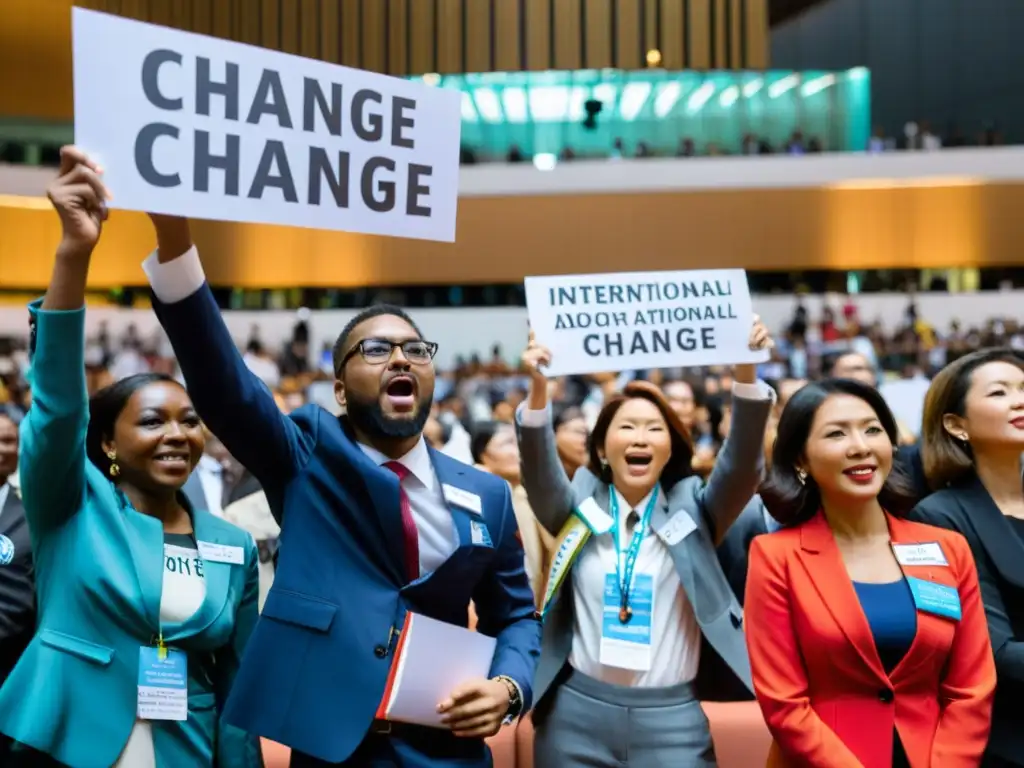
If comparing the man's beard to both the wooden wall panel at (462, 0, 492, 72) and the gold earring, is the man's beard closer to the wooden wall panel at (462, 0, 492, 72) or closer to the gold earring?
the gold earring

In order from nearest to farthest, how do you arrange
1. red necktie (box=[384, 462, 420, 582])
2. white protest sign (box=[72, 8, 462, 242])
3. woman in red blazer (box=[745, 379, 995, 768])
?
white protest sign (box=[72, 8, 462, 242]) → red necktie (box=[384, 462, 420, 582]) → woman in red blazer (box=[745, 379, 995, 768])

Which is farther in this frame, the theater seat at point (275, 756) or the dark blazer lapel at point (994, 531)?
the theater seat at point (275, 756)

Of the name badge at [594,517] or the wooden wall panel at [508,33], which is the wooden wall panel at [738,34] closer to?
the wooden wall panel at [508,33]

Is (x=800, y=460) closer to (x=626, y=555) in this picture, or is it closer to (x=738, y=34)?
(x=626, y=555)

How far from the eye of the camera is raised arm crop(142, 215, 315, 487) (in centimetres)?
163

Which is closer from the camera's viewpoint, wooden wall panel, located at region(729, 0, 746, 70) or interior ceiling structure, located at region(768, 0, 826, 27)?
wooden wall panel, located at region(729, 0, 746, 70)

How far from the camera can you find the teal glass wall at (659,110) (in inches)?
637

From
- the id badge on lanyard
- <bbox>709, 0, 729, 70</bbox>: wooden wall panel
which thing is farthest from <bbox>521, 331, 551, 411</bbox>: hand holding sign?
<bbox>709, 0, 729, 70</bbox>: wooden wall panel

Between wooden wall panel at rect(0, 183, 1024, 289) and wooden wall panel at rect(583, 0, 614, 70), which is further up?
wooden wall panel at rect(583, 0, 614, 70)

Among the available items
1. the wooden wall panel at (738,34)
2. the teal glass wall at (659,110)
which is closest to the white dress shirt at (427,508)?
the teal glass wall at (659,110)

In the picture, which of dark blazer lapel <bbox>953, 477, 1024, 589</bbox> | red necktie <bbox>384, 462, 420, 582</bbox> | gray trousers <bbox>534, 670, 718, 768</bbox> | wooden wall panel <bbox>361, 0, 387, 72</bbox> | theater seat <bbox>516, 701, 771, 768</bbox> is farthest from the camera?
wooden wall panel <bbox>361, 0, 387, 72</bbox>

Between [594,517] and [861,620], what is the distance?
73cm

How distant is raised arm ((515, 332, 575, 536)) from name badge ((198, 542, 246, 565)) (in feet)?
2.51

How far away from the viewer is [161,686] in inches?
78.2
